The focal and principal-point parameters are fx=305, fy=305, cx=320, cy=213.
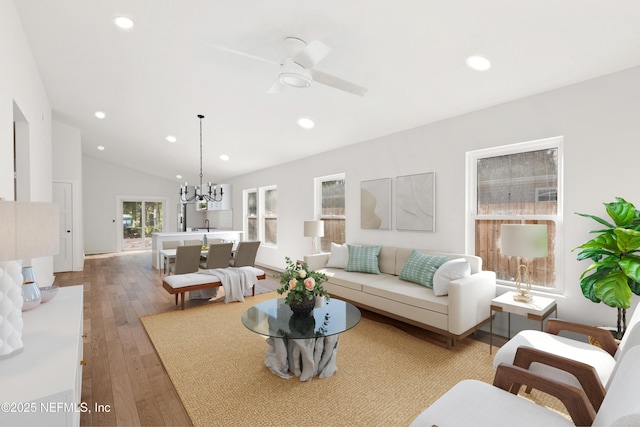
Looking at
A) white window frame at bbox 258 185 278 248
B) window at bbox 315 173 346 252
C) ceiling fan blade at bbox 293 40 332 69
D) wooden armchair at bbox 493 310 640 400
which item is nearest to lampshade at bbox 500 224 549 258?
wooden armchair at bbox 493 310 640 400

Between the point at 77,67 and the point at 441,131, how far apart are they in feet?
15.9

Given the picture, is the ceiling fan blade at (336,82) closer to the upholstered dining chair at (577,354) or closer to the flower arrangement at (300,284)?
the flower arrangement at (300,284)

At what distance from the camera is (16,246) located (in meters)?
1.15

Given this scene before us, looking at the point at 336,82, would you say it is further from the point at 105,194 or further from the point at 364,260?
the point at 105,194

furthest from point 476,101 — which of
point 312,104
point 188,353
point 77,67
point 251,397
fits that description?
point 77,67

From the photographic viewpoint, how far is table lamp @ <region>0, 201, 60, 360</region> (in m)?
1.13

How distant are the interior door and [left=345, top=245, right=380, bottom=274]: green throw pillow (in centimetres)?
654

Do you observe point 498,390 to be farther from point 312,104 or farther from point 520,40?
point 312,104

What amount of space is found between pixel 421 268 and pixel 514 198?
50.7 inches

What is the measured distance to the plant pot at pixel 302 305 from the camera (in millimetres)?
2705

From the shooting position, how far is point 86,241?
9.94 metres

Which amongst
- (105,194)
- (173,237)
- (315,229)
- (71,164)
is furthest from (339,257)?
(105,194)

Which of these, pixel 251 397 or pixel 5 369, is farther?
pixel 251 397

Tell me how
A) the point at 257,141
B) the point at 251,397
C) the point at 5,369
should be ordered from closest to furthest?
the point at 5,369 < the point at 251,397 < the point at 257,141
